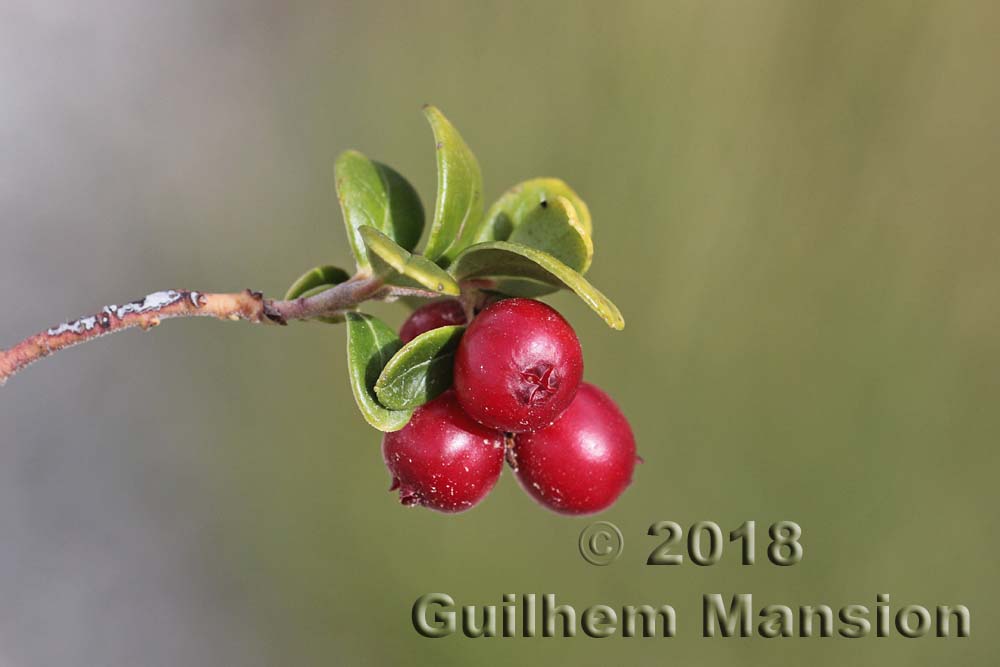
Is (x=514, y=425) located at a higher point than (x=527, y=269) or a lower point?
lower

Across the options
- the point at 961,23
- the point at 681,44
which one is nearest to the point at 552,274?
the point at 681,44

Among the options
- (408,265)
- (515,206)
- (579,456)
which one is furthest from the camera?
(515,206)

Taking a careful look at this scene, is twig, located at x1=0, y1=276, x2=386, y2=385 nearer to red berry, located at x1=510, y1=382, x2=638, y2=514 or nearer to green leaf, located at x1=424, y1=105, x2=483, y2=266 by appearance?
green leaf, located at x1=424, y1=105, x2=483, y2=266

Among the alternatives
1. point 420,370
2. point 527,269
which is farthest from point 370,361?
point 527,269

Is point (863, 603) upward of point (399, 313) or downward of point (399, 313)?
downward

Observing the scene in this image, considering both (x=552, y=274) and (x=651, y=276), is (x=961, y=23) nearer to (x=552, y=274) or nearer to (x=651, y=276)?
(x=651, y=276)

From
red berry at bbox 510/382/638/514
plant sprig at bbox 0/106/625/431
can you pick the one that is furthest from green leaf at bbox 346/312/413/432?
red berry at bbox 510/382/638/514

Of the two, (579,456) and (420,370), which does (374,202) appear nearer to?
(420,370)
